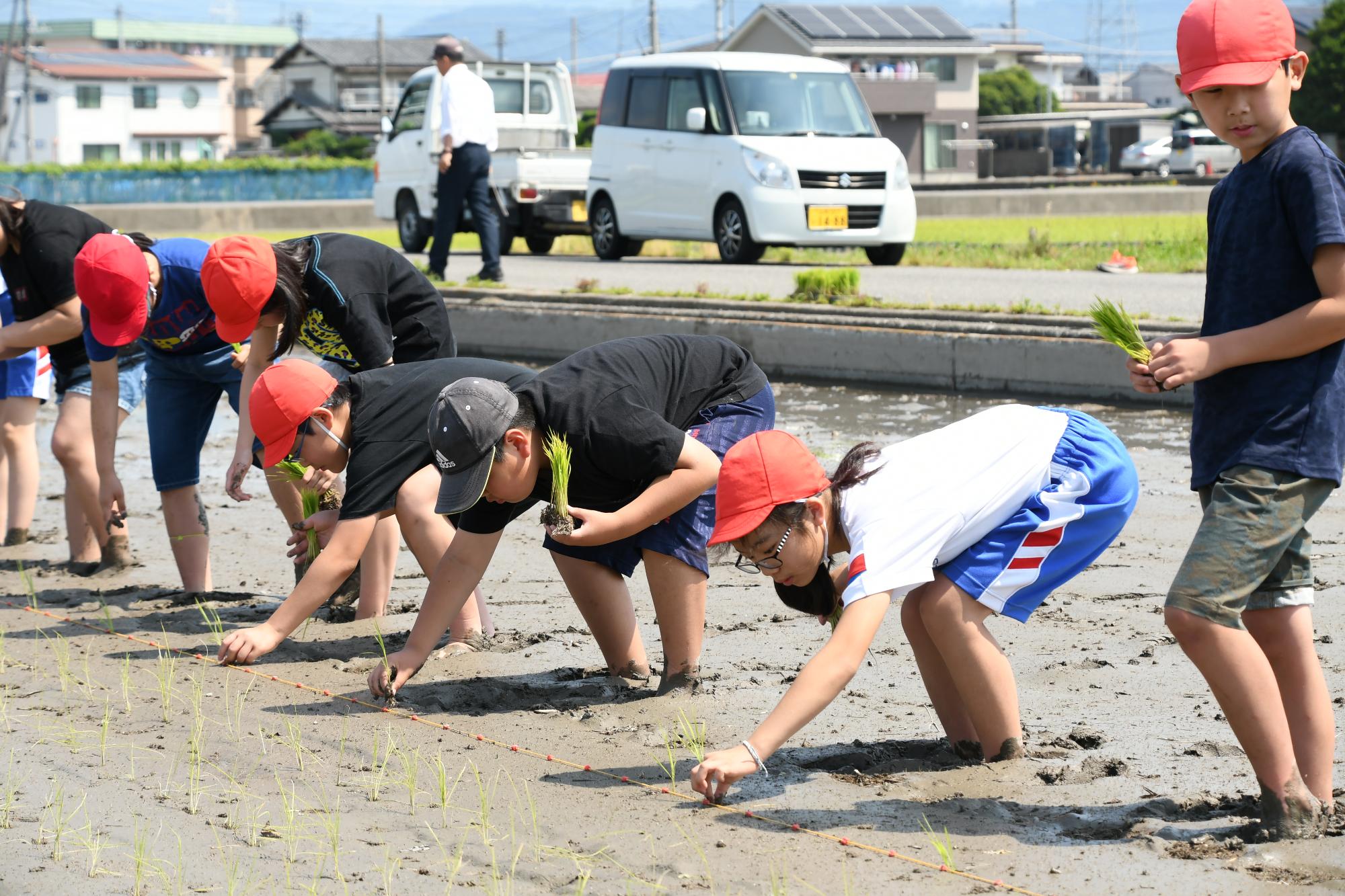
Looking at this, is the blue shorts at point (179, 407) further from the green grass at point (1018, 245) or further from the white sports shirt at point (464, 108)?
the green grass at point (1018, 245)

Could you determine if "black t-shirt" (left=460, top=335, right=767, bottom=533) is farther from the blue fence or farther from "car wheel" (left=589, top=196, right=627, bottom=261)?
the blue fence

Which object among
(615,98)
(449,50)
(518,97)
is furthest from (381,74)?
(449,50)

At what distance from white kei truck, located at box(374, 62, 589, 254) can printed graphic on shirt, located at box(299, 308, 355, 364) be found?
39.9ft

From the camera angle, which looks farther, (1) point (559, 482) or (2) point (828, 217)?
(2) point (828, 217)

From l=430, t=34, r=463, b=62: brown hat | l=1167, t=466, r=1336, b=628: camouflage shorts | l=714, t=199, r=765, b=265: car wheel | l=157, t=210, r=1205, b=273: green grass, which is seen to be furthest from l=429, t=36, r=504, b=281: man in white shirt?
l=1167, t=466, r=1336, b=628: camouflage shorts

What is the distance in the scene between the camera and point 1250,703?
3035 millimetres

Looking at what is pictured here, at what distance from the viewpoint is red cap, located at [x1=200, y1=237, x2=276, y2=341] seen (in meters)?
4.74

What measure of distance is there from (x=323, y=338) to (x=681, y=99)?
35.9 ft

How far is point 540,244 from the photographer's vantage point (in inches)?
746

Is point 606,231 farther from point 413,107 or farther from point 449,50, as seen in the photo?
point 449,50

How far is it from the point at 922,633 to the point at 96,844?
6.25ft

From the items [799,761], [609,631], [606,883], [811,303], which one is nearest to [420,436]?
[609,631]

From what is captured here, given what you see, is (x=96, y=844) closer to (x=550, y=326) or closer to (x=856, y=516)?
(x=856, y=516)

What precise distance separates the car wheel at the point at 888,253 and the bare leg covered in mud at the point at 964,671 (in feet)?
38.4
